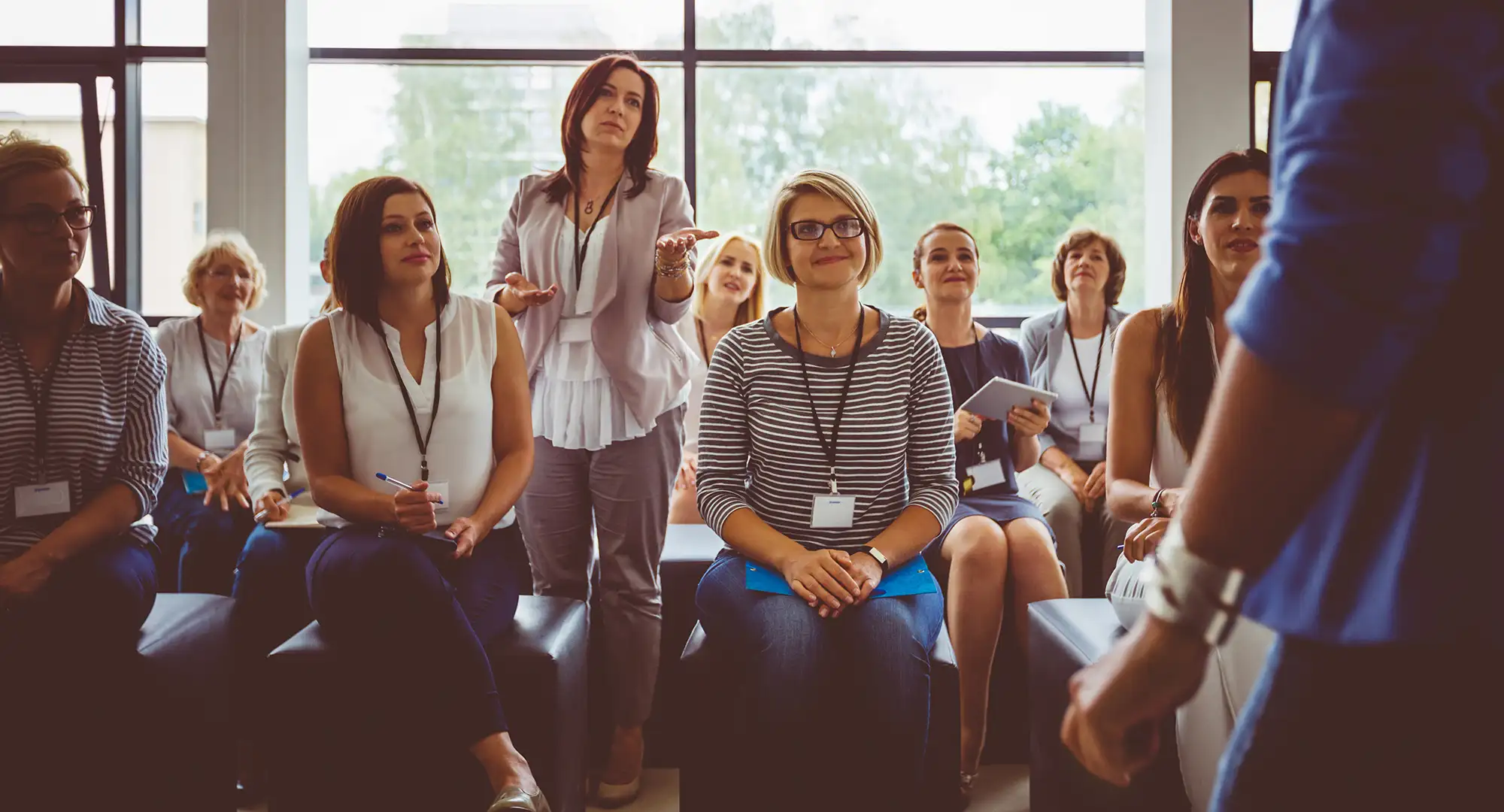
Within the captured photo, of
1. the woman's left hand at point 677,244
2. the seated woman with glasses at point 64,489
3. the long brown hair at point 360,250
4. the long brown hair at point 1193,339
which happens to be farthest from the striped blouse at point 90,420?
the long brown hair at point 1193,339

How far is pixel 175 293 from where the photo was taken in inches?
209

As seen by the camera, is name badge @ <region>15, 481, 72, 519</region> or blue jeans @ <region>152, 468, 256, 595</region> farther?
blue jeans @ <region>152, 468, 256, 595</region>

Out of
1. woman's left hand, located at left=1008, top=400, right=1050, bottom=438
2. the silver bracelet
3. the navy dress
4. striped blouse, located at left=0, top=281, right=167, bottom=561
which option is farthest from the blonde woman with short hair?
the silver bracelet

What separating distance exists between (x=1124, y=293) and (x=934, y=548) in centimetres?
343

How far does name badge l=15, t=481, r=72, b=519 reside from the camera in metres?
2.04

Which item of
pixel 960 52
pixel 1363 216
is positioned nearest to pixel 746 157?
pixel 960 52

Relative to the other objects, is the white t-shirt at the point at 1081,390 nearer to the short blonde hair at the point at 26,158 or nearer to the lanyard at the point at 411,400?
the lanyard at the point at 411,400

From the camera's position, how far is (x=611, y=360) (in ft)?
8.43

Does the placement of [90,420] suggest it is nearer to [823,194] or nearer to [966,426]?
[823,194]

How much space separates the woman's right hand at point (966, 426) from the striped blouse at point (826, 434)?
76cm

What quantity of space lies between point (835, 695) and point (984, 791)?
0.95 m

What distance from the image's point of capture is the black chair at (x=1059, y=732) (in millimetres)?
1623

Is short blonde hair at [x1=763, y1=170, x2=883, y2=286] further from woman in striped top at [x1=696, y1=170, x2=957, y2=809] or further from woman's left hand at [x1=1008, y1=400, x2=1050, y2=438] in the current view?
woman's left hand at [x1=1008, y1=400, x2=1050, y2=438]

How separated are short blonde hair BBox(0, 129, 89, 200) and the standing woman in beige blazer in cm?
97
